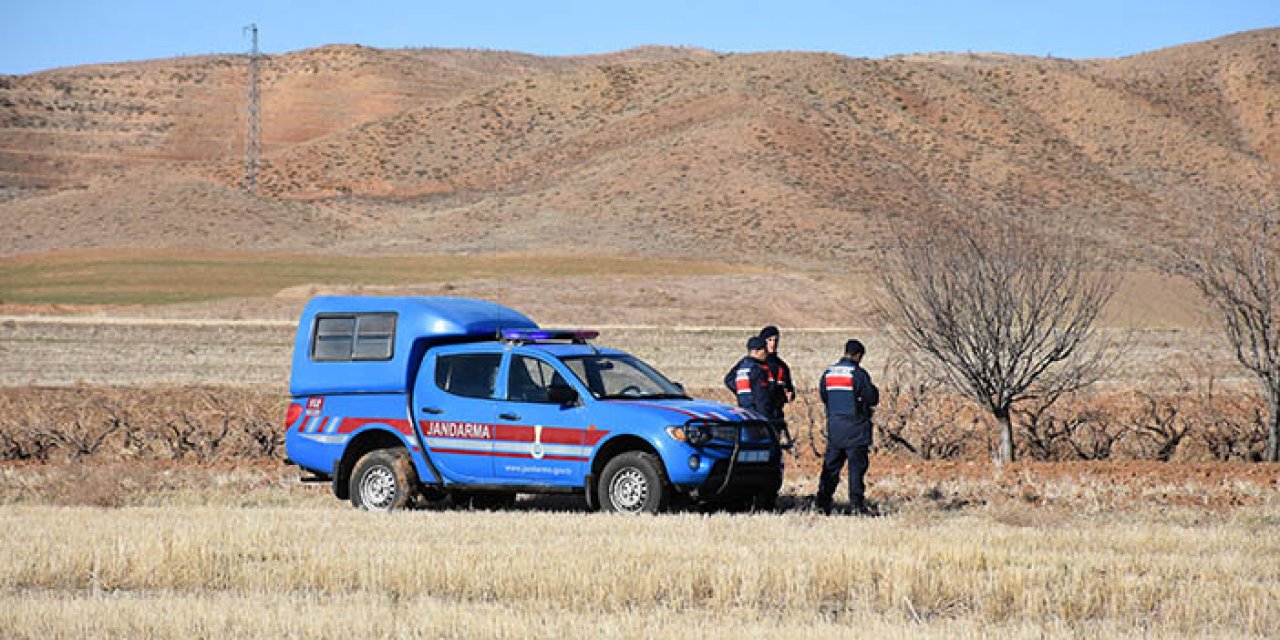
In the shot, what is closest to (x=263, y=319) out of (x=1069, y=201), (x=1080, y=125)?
(x=1069, y=201)

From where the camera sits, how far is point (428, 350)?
15.7 meters

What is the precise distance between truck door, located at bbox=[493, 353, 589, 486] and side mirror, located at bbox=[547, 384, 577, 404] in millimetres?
48

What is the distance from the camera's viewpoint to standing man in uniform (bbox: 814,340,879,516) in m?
15.1

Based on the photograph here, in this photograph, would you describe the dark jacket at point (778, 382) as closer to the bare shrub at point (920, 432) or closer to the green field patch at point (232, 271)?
the bare shrub at point (920, 432)

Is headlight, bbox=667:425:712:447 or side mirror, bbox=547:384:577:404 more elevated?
side mirror, bbox=547:384:577:404

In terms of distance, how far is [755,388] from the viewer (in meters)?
15.8

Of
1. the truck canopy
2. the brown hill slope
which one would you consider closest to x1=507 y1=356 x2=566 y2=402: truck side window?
the truck canopy

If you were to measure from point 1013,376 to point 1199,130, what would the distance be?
11161cm

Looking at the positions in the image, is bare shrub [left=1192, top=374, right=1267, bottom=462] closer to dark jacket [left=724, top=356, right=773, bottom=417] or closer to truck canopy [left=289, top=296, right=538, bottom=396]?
dark jacket [left=724, top=356, right=773, bottom=417]

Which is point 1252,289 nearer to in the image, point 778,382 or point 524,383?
point 778,382

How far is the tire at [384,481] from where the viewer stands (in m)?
15.7

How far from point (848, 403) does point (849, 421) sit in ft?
0.59

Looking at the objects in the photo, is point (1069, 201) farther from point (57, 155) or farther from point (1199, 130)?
point (57, 155)

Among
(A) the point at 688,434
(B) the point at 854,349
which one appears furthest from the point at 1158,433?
(A) the point at 688,434
